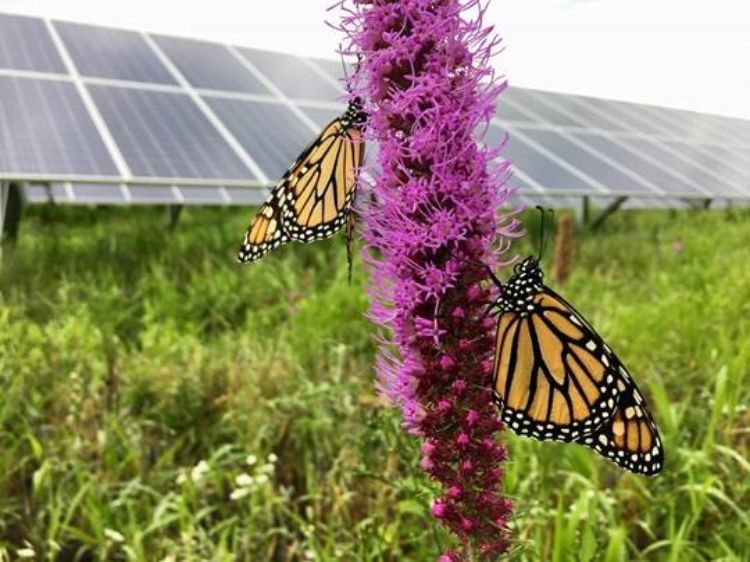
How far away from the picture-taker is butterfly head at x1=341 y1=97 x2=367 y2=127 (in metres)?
1.65

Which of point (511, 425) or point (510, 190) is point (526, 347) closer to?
point (511, 425)

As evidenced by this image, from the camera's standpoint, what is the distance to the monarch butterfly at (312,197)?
211 centimetres

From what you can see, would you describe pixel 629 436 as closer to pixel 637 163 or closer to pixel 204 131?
pixel 204 131

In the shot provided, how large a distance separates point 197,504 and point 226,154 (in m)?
5.10

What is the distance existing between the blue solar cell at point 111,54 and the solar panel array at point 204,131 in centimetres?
3

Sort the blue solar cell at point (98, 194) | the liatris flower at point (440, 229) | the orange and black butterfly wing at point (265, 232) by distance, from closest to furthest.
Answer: the liatris flower at point (440, 229), the orange and black butterfly wing at point (265, 232), the blue solar cell at point (98, 194)

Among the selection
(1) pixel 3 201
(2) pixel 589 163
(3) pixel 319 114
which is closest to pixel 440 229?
(1) pixel 3 201

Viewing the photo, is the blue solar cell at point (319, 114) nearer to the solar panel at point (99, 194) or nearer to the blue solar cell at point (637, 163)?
the solar panel at point (99, 194)

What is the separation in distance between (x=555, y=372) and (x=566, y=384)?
4 cm

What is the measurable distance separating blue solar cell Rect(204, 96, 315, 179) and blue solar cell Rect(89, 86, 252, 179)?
0.27 meters

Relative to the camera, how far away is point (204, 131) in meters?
8.22

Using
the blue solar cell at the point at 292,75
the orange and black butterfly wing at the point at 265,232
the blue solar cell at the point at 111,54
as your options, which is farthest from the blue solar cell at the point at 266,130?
the orange and black butterfly wing at the point at 265,232

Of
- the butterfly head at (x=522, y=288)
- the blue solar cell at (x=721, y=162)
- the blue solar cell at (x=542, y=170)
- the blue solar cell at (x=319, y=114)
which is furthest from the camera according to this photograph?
the blue solar cell at (x=721, y=162)

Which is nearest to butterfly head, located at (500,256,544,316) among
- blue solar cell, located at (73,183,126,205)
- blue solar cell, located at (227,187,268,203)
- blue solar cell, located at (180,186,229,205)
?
blue solar cell, located at (180,186,229,205)
